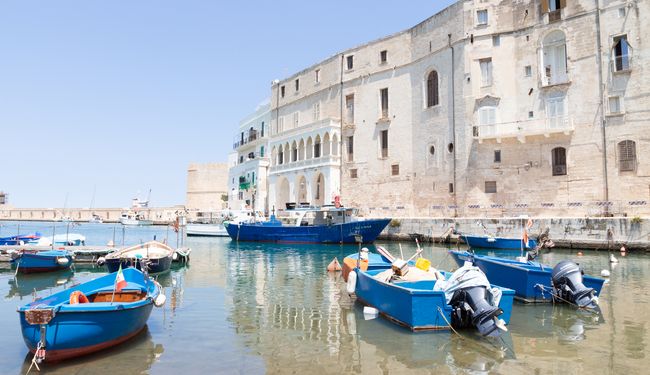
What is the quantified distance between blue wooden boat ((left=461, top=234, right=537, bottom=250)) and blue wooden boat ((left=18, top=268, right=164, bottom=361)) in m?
19.0

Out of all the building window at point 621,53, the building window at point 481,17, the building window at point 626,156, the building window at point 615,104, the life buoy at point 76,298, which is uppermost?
the building window at point 481,17

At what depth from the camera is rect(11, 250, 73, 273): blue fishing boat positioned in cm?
1484

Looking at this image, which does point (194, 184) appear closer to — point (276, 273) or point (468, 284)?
point (276, 273)

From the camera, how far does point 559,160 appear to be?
24828 millimetres

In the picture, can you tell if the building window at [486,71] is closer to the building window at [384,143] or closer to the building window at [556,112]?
the building window at [556,112]

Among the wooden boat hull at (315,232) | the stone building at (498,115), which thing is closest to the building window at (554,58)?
the stone building at (498,115)

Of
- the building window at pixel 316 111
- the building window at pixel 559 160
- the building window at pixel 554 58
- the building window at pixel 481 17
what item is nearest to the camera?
the building window at pixel 559 160

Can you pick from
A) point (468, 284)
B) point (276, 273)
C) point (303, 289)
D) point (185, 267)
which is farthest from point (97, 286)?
point (185, 267)

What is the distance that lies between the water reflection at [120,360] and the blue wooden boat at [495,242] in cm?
1909

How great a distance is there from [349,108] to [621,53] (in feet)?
59.7

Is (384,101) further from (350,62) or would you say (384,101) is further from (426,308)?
(426,308)

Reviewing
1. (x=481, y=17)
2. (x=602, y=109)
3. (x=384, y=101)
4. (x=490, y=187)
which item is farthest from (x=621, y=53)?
(x=384, y=101)

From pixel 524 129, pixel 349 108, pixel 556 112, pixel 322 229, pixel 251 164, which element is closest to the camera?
pixel 556 112

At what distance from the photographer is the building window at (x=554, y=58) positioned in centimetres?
2509
